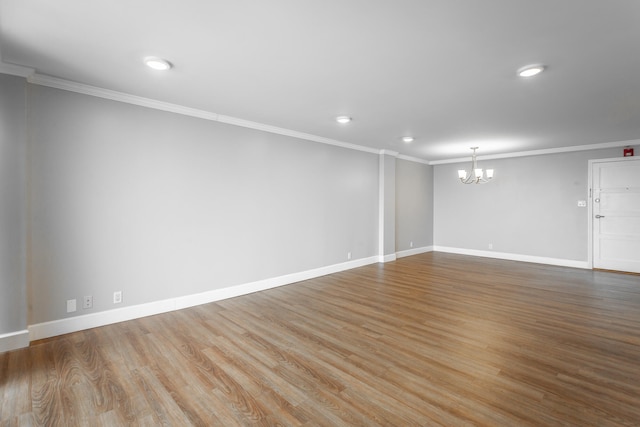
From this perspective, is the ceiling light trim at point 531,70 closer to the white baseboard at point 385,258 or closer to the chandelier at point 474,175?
the chandelier at point 474,175

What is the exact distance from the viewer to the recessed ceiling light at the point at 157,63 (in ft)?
8.10

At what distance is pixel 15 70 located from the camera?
2609mm

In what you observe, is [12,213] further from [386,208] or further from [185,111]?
[386,208]

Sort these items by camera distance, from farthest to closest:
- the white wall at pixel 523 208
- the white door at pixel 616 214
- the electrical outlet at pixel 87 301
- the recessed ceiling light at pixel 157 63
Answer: the white wall at pixel 523 208, the white door at pixel 616 214, the electrical outlet at pixel 87 301, the recessed ceiling light at pixel 157 63

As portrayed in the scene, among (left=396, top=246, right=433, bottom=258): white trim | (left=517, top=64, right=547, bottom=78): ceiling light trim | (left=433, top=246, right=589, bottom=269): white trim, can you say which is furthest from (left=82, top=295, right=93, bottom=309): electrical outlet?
(left=433, top=246, right=589, bottom=269): white trim

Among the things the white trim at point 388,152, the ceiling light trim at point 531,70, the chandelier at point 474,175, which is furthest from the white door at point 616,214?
the ceiling light trim at point 531,70

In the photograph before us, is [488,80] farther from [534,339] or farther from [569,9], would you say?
[534,339]

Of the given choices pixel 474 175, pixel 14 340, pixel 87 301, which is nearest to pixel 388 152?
pixel 474 175

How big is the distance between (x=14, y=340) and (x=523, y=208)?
8.65 m

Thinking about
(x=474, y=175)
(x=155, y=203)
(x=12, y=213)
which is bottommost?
(x=12, y=213)

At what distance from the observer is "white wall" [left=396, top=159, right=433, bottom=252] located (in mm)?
7273

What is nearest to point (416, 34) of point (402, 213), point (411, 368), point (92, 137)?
point (411, 368)

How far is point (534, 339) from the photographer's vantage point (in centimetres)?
288

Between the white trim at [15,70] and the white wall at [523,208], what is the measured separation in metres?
8.20
